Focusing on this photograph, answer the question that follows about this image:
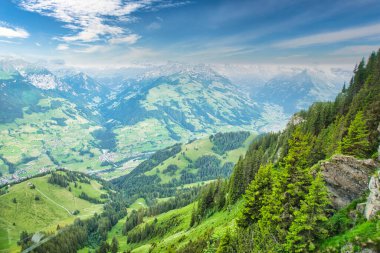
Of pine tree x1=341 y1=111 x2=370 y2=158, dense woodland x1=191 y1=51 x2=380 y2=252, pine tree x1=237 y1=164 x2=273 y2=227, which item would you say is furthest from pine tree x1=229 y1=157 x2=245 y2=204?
pine tree x1=341 y1=111 x2=370 y2=158

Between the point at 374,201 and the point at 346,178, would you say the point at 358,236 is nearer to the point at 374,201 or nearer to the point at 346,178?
the point at 374,201

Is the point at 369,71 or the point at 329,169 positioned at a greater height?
the point at 369,71

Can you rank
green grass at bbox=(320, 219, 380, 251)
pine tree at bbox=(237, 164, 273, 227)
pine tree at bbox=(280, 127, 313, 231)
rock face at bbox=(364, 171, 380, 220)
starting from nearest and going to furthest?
green grass at bbox=(320, 219, 380, 251), rock face at bbox=(364, 171, 380, 220), pine tree at bbox=(280, 127, 313, 231), pine tree at bbox=(237, 164, 273, 227)

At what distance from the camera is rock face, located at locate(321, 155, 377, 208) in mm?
44812

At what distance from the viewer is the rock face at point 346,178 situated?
147 ft

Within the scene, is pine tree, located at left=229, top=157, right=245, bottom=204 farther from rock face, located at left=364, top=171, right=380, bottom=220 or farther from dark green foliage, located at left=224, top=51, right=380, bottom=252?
rock face, located at left=364, top=171, right=380, bottom=220

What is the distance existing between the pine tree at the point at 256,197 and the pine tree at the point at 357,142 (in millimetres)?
16916

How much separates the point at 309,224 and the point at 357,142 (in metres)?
25.8

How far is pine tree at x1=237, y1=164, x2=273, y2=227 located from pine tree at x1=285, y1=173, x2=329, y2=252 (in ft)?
52.2

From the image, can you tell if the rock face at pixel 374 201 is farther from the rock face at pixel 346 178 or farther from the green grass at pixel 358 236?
the rock face at pixel 346 178

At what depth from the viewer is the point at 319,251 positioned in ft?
124

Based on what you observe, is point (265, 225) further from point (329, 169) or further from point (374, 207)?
point (374, 207)

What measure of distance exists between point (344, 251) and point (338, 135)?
53605 millimetres

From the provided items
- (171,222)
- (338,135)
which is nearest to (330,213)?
(338,135)
